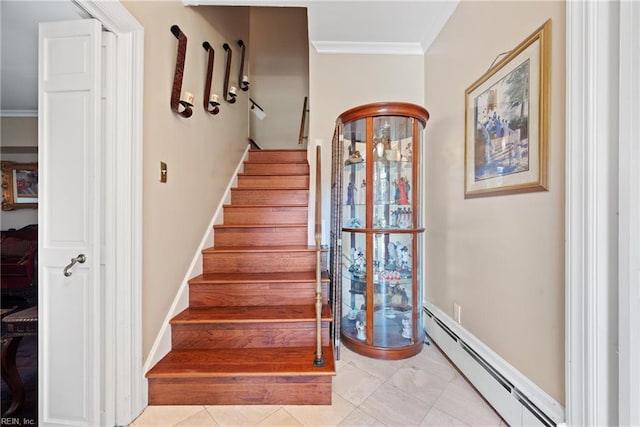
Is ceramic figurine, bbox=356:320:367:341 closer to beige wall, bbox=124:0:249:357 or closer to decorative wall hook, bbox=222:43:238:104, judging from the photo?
beige wall, bbox=124:0:249:357

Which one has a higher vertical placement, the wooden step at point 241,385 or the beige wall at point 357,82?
the beige wall at point 357,82

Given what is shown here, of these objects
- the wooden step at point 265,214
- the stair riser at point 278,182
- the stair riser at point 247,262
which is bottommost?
the stair riser at point 247,262

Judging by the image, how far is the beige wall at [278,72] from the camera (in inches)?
176

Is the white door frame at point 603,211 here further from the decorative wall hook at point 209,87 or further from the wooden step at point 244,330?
the decorative wall hook at point 209,87

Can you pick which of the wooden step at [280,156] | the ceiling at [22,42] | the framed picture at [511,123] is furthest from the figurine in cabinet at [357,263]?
the ceiling at [22,42]

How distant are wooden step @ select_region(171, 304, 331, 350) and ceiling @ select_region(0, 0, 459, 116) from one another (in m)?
1.79

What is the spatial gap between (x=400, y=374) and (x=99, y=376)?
166cm

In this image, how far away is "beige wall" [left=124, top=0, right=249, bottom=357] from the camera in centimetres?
150

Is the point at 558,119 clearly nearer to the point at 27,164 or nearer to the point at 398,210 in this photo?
the point at 398,210

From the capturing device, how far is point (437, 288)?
2.17 metres

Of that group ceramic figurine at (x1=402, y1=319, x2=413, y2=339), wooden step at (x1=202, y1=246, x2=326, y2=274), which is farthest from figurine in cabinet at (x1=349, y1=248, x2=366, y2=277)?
ceramic figurine at (x1=402, y1=319, x2=413, y2=339)

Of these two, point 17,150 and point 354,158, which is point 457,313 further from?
point 17,150

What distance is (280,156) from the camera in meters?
3.50

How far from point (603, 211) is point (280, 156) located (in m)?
3.06
